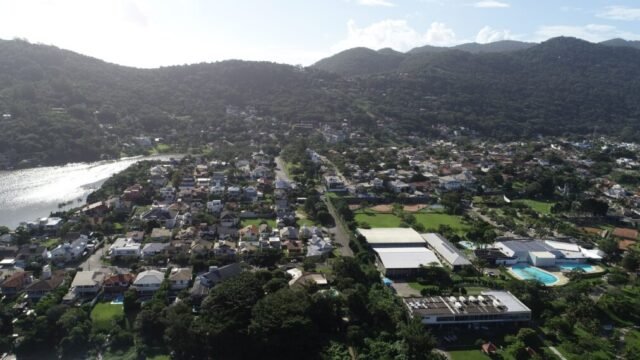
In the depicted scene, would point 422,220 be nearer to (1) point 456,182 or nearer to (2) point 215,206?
(1) point 456,182

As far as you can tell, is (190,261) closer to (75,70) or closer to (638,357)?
(638,357)

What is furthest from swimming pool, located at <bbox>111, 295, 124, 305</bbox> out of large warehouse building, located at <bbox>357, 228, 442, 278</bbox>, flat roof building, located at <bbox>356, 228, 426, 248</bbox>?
flat roof building, located at <bbox>356, 228, 426, 248</bbox>

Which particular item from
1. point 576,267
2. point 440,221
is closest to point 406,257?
point 440,221

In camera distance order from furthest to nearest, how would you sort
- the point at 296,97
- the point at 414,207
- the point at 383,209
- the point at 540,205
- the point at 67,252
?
the point at 296,97, the point at 540,205, the point at 414,207, the point at 383,209, the point at 67,252

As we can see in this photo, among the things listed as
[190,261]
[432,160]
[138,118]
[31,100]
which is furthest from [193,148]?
[190,261]

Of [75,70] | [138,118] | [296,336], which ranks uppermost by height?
[75,70]

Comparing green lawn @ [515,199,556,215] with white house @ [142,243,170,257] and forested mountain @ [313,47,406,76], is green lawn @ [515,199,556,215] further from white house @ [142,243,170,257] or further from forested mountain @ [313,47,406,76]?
forested mountain @ [313,47,406,76]

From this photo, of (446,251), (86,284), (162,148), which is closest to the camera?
(86,284)

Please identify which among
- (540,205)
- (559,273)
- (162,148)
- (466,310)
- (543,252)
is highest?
(162,148)

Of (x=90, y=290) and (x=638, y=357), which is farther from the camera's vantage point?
(x=90, y=290)
